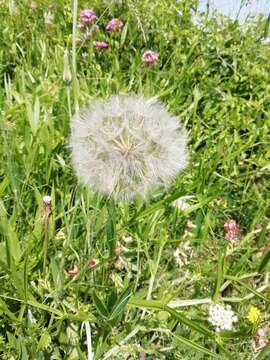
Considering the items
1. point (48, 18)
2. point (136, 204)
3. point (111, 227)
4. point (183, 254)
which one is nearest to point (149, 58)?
point (48, 18)

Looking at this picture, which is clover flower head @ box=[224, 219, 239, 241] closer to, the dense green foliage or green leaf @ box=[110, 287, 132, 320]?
the dense green foliage

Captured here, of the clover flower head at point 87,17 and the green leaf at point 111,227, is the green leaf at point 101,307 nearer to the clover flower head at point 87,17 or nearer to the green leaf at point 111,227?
the green leaf at point 111,227

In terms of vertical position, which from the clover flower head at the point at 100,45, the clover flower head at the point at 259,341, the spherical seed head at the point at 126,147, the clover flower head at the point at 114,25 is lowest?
the clover flower head at the point at 259,341

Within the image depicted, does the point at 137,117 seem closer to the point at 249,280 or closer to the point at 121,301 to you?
the point at 121,301

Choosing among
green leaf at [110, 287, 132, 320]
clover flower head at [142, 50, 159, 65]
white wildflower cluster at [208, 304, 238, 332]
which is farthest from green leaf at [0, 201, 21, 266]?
clover flower head at [142, 50, 159, 65]

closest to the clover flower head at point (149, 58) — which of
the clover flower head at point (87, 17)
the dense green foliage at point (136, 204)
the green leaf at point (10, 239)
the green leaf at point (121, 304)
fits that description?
the dense green foliage at point (136, 204)

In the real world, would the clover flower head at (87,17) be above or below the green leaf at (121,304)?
above

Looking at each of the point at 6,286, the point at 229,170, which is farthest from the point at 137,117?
the point at 229,170
